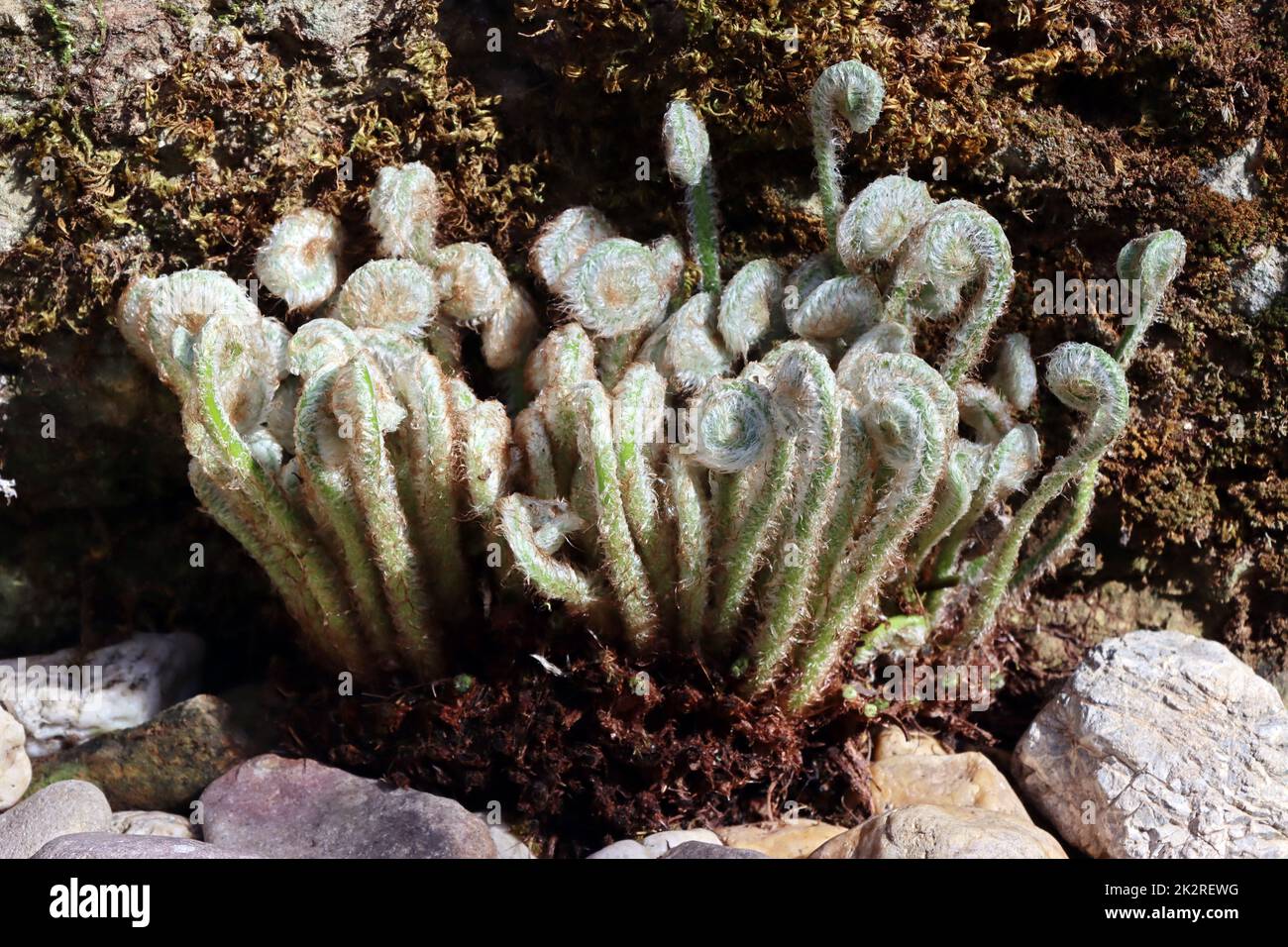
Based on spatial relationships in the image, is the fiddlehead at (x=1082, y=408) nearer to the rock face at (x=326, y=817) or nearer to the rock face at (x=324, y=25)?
the rock face at (x=326, y=817)

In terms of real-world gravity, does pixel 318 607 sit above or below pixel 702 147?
below

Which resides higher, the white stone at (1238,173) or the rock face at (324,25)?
the rock face at (324,25)

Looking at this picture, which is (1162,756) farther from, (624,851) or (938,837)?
(624,851)

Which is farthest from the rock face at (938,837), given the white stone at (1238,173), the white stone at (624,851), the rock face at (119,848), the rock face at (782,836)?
the white stone at (1238,173)

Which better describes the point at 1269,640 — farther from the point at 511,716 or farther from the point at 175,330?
the point at 175,330

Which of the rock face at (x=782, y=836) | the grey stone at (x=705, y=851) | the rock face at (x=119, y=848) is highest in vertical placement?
the rock face at (x=119, y=848)

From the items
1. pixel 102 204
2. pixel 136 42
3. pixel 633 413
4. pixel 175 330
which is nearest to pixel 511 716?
pixel 633 413

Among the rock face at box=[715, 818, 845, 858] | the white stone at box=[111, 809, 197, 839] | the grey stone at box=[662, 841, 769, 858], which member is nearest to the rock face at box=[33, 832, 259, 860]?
the white stone at box=[111, 809, 197, 839]
